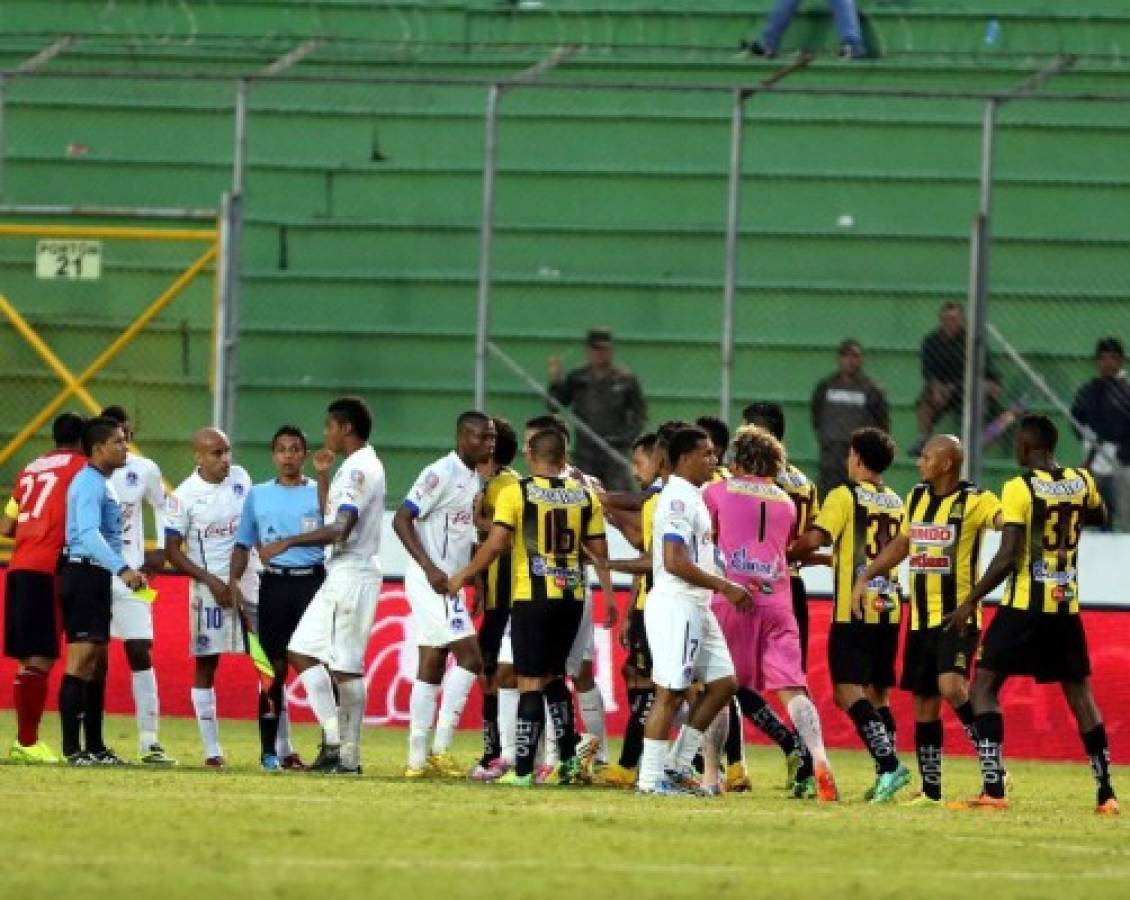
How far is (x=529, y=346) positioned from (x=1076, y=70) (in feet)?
18.8

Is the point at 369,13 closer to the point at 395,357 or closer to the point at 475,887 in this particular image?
the point at 395,357

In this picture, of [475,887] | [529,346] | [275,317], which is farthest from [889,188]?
[475,887]

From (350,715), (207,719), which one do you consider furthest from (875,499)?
(207,719)

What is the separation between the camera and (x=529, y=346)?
83.1 ft

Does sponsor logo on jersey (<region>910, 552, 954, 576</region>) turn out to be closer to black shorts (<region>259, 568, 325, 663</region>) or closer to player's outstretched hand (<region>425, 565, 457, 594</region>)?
player's outstretched hand (<region>425, 565, 457, 594</region>)

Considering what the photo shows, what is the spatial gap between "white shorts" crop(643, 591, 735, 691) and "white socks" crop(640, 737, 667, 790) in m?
0.34

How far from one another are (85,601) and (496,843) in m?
5.68

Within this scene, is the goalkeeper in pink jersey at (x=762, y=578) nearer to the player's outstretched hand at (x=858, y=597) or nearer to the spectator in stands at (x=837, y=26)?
the player's outstretched hand at (x=858, y=597)

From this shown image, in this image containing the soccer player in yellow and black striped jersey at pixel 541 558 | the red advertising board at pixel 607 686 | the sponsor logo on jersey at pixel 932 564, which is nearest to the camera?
the sponsor logo on jersey at pixel 932 564

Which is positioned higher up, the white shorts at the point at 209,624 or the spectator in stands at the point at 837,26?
the spectator in stands at the point at 837,26

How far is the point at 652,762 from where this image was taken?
15820 mm

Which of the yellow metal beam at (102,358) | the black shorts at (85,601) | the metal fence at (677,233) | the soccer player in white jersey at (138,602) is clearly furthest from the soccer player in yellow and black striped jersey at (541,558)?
the yellow metal beam at (102,358)

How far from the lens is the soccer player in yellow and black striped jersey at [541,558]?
54.0ft

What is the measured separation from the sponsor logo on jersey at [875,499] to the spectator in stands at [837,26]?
10.7m
